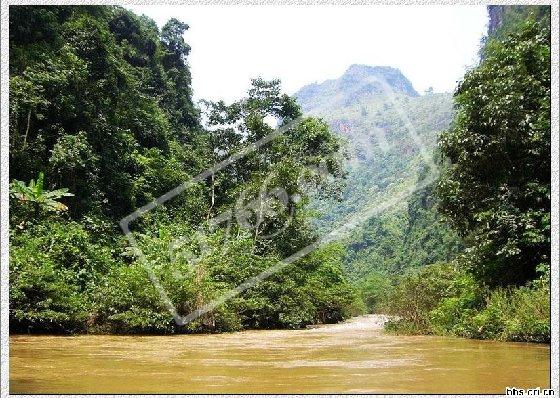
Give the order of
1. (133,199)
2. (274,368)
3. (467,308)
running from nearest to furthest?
(274,368) → (467,308) → (133,199)

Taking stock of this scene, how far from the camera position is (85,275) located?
11172 mm

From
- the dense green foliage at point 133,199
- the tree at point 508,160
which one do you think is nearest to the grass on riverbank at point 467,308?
the tree at point 508,160

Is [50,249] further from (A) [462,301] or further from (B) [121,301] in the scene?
(A) [462,301]

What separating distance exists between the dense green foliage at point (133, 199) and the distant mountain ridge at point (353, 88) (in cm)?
4144

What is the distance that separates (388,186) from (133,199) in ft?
101

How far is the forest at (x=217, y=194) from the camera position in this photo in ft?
26.3

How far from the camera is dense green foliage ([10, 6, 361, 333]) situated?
32.9 ft

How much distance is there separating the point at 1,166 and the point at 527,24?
787 centimetres

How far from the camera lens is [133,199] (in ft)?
50.9

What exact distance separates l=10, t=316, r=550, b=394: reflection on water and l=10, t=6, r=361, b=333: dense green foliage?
212cm

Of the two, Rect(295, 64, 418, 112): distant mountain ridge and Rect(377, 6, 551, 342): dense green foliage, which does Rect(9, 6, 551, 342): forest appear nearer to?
Rect(377, 6, 551, 342): dense green foliage

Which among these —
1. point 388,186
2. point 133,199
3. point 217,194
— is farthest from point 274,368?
point 388,186

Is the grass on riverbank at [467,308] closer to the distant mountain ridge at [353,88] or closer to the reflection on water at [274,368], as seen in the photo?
the reflection on water at [274,368]

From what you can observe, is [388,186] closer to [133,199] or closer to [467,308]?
[133,199]
